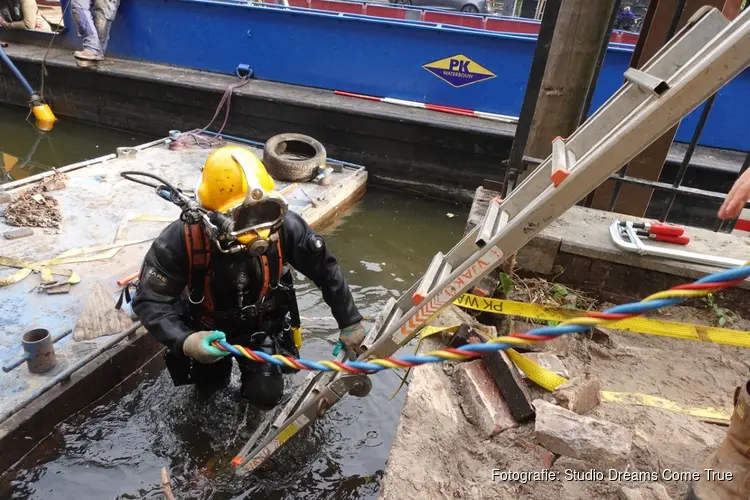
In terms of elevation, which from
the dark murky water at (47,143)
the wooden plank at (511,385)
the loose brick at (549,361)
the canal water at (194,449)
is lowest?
the dark murky water at (47,143)

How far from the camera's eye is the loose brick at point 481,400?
250 cm

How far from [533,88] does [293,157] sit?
4.19m

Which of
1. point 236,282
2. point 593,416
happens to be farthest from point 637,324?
point 236,282

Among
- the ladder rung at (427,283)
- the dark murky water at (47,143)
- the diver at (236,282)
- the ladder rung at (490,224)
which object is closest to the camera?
the ladder rung at (490,224)

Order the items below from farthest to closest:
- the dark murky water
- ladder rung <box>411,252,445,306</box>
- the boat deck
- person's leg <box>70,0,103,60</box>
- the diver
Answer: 1. person's leg <box>70,0,103,60</box>
2. the dark murky water
3. the boat deck
4. the diver
5. ladder rung <box>411,252,445,306</box>

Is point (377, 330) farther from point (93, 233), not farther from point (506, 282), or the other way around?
point (93, 233)

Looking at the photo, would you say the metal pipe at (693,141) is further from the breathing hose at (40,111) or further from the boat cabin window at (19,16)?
the boat cabin window at (19,16)

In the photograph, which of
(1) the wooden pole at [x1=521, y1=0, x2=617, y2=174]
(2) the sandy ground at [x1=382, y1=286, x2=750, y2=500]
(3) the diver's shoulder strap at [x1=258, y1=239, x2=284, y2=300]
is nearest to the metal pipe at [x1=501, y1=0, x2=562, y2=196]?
(1) the wooden pole at [x1=521, y1=0, x2=617, y2=174]

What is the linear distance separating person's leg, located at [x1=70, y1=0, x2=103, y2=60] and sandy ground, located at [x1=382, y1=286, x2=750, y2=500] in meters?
8.69

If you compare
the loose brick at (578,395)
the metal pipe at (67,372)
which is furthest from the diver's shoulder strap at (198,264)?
the loose brick at (578,395)

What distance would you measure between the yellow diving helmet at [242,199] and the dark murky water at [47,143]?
21.5 feet

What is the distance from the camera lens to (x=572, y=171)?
1904mm

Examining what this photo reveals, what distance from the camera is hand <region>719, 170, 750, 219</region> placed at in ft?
5.56

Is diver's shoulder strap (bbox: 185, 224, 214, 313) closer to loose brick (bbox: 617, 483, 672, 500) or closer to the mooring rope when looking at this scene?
the mooring rope
